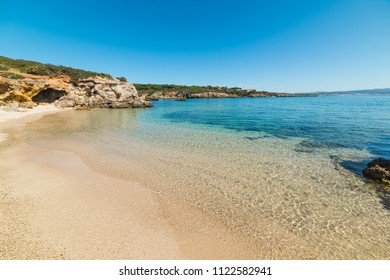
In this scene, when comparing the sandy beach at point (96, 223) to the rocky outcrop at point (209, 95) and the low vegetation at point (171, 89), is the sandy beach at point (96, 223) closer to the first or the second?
the low vegetation at point (171, 89)

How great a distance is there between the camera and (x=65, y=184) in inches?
308

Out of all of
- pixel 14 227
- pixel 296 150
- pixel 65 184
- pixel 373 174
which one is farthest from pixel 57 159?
pixel 373 174

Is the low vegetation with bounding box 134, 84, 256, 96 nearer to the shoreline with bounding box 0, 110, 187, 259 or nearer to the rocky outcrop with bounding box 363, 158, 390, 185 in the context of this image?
the shoreline with bounding box 0, 110, 187, 259

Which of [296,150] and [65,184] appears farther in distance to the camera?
[296,150]

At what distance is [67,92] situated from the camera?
46438mm

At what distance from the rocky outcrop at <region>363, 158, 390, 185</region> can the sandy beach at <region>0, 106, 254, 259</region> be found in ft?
25.2

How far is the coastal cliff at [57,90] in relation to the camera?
115ft

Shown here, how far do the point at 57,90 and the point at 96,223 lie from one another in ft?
164

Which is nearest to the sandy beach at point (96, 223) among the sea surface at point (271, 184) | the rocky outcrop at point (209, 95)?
the sea surface at point (271, 184)

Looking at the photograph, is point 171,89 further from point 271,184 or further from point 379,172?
point 379,172

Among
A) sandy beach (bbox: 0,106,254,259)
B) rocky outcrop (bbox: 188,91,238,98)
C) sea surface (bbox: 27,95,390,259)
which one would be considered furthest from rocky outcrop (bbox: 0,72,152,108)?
rocky outcrop (bbox: 188,91,238,98)

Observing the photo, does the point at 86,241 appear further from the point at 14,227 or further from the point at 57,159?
the point at 57,159
